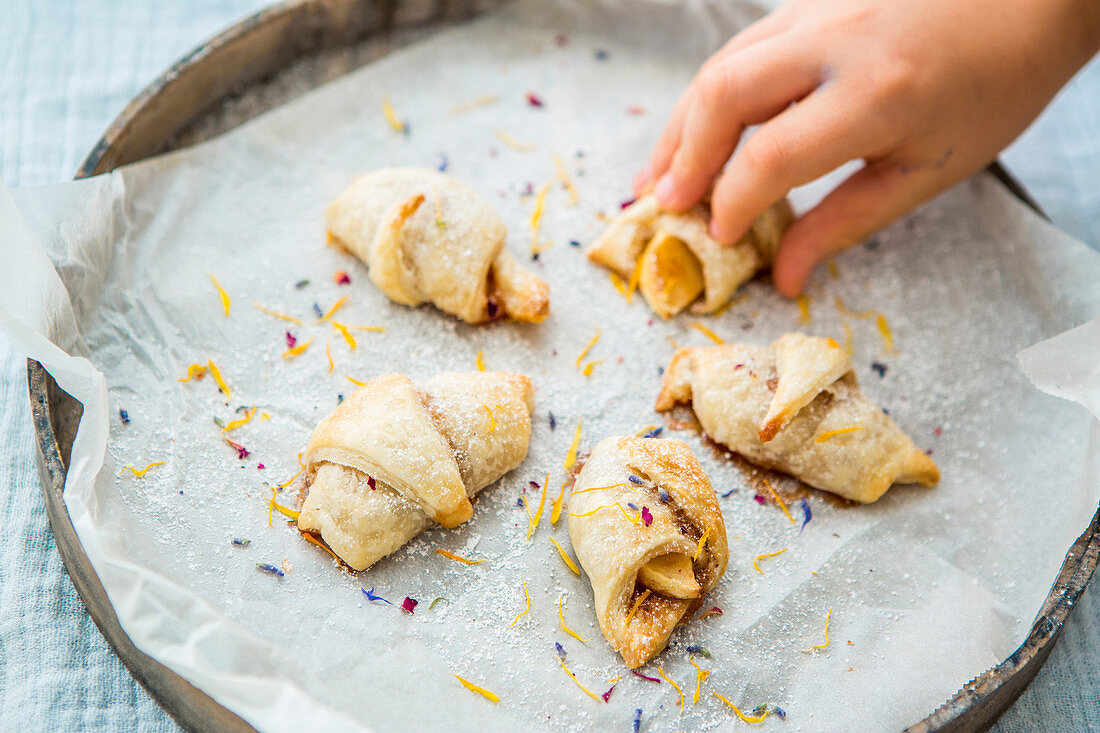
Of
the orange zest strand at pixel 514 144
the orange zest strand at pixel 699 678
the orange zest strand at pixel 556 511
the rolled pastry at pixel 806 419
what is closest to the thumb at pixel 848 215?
the rolled pastry at pixel 806 419

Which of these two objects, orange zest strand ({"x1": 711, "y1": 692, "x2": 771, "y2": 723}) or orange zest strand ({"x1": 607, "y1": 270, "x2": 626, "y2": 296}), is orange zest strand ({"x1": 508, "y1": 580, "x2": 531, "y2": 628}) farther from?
orange zest strand ({"x1": 607, "y1": 270, "x2": 626, "y2": 296})

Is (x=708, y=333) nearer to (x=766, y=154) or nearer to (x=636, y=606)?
(x=766, y=154)

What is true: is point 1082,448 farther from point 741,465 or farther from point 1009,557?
point 741,465

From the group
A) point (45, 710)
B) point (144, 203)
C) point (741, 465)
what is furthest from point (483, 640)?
point (144, 203)

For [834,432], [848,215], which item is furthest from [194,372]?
[848,215]

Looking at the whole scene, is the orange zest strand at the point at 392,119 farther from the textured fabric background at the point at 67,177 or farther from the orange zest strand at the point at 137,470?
the orange zest strand at the point at 137,470

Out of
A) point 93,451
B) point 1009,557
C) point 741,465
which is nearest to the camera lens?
point 93,451

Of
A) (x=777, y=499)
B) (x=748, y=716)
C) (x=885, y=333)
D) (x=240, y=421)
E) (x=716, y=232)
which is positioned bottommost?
(x=748, y=716)
